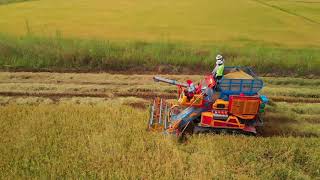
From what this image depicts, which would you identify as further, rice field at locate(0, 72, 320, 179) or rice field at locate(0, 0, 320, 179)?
rice field at locate(0, 0, 320, 179)

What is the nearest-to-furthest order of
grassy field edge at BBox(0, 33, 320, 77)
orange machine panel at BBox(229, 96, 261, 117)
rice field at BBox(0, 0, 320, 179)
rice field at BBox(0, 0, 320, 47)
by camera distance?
rice field at BBox(0, 0, 320, 179), orange machine panel at BBox(229, 96, 261, 117), grassy field edge at BBox(0, 33, 320, 77), rice field at BBox(0, 0, 320, 47)

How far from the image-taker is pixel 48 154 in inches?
315

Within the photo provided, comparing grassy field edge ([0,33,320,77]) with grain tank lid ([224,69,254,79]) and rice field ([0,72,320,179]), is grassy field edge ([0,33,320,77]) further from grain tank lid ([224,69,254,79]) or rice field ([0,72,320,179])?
grain tank lid ([224,69,254,79])

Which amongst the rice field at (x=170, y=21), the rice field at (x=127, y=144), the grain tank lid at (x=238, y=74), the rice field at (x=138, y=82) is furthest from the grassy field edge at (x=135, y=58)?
the grain tank lid at (x=238, y=74)

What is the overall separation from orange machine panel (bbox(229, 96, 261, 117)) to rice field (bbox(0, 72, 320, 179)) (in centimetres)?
61

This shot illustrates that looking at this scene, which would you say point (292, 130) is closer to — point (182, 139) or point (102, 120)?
point (182, 139)

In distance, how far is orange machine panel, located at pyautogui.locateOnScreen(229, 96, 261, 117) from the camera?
8547 millimetres

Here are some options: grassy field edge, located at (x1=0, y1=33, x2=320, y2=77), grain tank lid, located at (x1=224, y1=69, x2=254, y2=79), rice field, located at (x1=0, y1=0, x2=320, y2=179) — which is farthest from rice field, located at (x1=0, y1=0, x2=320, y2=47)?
grain tank lid, located at (x1=224, y1=69, x2=254, y2=79)

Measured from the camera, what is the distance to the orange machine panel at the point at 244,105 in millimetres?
8547

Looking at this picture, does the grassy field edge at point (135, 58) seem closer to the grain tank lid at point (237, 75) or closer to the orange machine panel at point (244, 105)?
the grain tank lid at point (237, 75)

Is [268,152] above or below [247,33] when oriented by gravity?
below

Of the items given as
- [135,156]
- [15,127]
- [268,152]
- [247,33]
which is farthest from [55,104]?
[247,33]

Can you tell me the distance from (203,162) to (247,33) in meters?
9.86

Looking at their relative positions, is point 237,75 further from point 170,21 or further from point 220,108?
point 170,21
